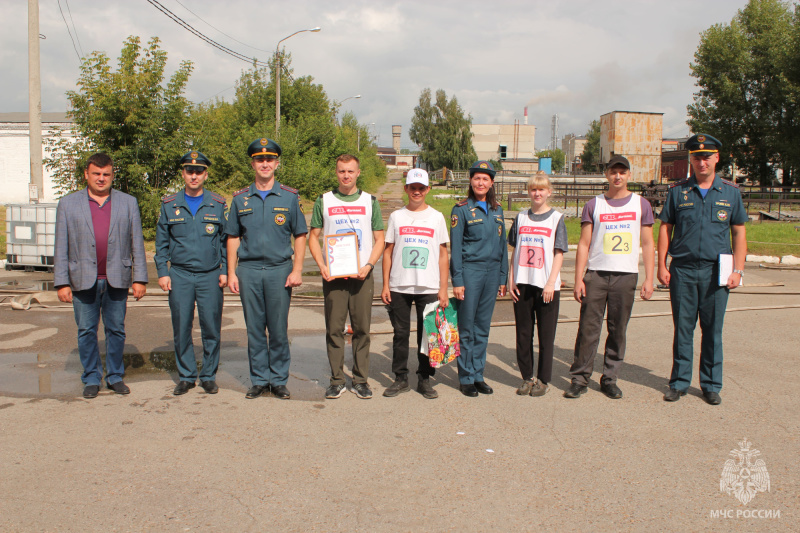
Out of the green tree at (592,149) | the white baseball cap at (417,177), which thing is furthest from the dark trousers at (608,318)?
the green tree at (592,149)

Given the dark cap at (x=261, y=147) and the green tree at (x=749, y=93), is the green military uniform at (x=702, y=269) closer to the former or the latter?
the dark cap at (x=261, y=147)

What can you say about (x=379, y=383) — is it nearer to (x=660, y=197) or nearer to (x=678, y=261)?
(x=678, y=261)

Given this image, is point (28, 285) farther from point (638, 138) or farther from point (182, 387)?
point (638, 138)

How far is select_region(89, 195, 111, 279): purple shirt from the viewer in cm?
542

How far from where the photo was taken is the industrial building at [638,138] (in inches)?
2125

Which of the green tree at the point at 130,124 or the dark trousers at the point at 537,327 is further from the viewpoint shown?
the green tree at the point at 130,124

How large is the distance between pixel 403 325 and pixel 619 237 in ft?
6.54

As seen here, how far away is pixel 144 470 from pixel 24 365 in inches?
123

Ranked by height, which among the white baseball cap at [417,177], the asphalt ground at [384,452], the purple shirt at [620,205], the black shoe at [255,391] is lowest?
the asphalt ground at [384,452]

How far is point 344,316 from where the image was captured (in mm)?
5508

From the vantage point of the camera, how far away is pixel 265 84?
108 feet

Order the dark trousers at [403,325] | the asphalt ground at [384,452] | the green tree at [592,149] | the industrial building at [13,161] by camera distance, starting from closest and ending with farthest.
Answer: the asphalt ground at [384,452] → the dark trousers at [403,325] → the industrial building at [13,161] → the green tree at [592,149]

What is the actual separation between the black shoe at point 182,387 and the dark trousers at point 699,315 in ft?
13.8

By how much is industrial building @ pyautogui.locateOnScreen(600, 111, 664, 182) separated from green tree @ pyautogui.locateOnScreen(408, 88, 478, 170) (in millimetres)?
34289
